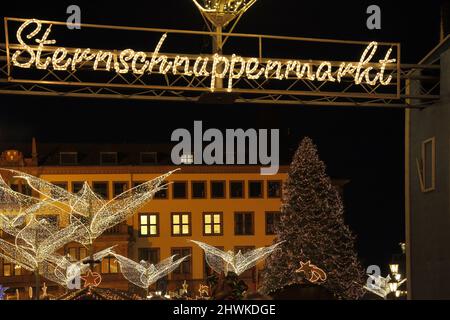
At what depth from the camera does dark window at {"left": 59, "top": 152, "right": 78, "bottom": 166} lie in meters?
83.0

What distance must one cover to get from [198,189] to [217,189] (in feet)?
5.13

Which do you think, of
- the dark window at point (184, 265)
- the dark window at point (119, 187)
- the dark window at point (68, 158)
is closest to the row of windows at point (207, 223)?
the dark window at point (184, 265)

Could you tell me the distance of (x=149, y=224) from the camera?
82.0 m

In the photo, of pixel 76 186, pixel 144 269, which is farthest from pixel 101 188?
pixel 144 269

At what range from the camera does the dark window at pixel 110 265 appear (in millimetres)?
80125

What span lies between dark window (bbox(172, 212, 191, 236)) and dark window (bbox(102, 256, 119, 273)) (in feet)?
17.1

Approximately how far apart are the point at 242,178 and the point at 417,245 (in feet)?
193

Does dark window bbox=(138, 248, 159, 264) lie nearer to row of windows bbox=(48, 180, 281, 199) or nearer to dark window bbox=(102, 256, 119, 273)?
dark window bbox=(102, 256, 119, 273)

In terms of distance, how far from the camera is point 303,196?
192ft

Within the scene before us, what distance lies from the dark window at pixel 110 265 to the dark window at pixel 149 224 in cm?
311

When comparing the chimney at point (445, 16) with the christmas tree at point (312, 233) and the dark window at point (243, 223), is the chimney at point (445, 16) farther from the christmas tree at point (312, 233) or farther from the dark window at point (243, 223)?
the dark window at point (243, 223)

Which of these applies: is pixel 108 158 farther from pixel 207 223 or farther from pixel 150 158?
pixel 207 223

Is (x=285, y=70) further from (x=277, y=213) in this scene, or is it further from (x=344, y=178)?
(x=344, y=178)

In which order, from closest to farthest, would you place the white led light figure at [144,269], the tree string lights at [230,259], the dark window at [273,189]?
the tree string lights at [230,259] < the white led light figure at [144,269] < the dark window at [273,189]
